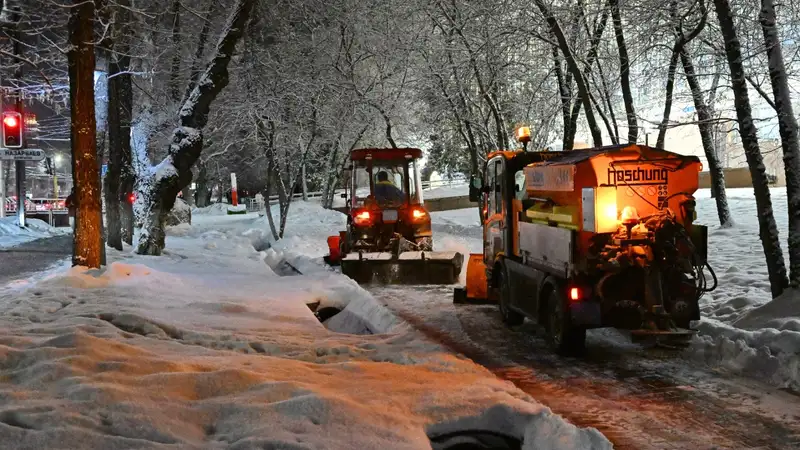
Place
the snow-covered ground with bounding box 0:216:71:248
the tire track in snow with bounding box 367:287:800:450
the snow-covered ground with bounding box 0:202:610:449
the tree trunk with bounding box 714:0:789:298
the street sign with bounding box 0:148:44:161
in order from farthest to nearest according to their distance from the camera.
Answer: the snow-covered ground with bounding box 0:216:71:248 → the street sign with bounding box 0:148:44:161 → the tree trunk with bounding box 714:0:789:298 → the tire track in snow with bounding box 367:287:800:450 → the snow-covered ground with bounding box 0:202:610:449

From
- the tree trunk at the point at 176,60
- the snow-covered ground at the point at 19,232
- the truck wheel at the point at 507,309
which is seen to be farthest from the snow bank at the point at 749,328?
the snow-covered ground at the point at 19,232

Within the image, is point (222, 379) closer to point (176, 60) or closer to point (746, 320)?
point (746, 320)

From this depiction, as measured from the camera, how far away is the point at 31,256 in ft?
67.4

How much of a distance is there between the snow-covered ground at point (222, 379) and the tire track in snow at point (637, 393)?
595 mm

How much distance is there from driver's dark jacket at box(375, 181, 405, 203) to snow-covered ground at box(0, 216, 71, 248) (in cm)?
1298

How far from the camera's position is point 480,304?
13.6 metres

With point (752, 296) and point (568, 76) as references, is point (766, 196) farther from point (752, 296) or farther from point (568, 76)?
point (568, 76)

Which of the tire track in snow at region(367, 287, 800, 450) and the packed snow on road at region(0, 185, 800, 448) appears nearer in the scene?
the packed snow on road at region(0, 185, 800, 448)

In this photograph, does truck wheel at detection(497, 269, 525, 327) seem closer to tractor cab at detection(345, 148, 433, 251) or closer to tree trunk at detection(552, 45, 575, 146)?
tractor cab at detection(345, 148, 433, 251)

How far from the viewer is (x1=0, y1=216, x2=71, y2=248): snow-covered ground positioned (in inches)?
1027

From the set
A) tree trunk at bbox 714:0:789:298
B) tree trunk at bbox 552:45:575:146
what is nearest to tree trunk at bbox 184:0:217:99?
tree trunk at bbox 552:45:575:146

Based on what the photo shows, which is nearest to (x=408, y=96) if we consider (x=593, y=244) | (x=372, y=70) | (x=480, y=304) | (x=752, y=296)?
(x=372, y=70)

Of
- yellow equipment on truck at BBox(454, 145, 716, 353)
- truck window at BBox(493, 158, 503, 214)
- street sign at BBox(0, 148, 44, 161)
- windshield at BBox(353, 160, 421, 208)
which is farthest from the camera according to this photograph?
street sign at BBox(0, 148, 44, 161)

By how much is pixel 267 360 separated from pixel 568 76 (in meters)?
16.3
